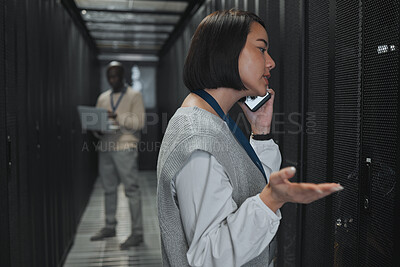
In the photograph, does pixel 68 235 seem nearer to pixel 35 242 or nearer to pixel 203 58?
pixel 35 242

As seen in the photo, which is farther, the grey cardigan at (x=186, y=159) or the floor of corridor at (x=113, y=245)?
the floor of corridor at (x=113, y=245)

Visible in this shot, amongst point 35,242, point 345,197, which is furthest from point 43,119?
point 345,197

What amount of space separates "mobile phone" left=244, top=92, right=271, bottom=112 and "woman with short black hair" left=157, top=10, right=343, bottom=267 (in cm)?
23

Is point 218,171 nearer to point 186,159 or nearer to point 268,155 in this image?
point 186,159

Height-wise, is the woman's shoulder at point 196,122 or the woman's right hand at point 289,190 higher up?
the woman's shoulder at point 196,122

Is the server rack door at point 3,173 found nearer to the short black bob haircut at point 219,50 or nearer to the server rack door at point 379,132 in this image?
the short black bob haircut at point 219,50

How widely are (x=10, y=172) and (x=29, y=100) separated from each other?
2.25 feet

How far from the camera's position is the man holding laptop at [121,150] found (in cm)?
444

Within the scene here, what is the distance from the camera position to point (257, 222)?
0.99 m

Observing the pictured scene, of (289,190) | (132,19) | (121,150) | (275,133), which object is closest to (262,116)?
(289,190)

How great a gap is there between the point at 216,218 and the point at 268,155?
52 cm

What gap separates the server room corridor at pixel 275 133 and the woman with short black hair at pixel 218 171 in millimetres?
19

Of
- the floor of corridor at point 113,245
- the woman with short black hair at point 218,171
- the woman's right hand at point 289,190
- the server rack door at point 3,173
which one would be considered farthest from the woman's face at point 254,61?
the floor of corridor at point 113,245

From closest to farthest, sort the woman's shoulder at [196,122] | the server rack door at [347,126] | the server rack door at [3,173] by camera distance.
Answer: the woman's shoulder at [196,122] → the server rack door at [347,126] → the server rack door at [3,173]
